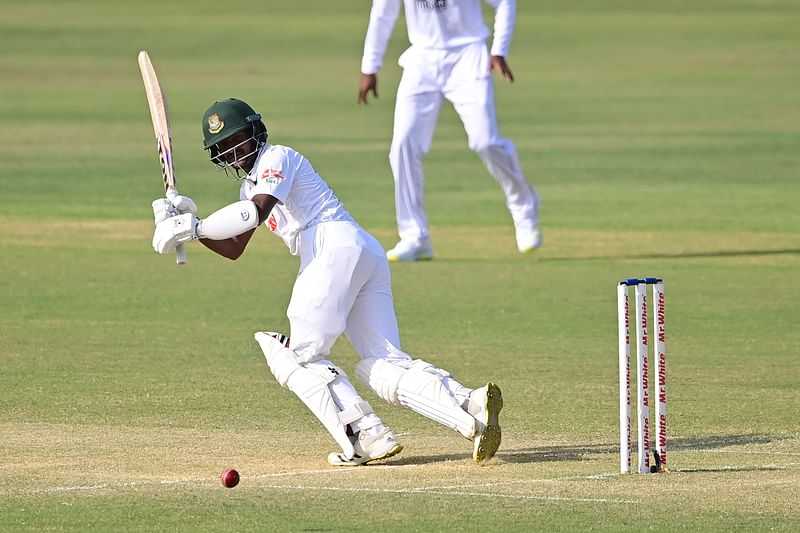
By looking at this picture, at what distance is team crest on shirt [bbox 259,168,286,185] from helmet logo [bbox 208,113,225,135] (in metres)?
0.33

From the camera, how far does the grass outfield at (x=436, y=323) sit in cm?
707

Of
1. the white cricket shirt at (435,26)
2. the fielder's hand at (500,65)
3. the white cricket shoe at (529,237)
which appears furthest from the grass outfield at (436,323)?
the white cricket shirt at (435,26)

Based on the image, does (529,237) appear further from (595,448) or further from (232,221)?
(232,221)

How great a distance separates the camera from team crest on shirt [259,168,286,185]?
7.74m

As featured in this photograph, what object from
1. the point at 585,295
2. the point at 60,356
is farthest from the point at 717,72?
the point at 60,356

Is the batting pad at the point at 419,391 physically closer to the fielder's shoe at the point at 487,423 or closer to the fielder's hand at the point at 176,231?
the fielder's shoe at the point at 487,423

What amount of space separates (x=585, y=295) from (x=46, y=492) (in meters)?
6.58

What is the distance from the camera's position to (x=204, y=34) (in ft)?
162

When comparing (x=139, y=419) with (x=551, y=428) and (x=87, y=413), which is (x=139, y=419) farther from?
(x=551, y=428)

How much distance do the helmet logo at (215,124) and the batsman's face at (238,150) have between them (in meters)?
0.05

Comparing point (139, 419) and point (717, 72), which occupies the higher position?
point (139, 419)

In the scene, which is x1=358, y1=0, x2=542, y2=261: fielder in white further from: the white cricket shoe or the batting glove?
the batting glove

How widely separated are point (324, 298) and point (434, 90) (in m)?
6.82

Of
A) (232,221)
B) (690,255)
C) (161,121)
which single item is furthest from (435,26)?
(232,221)
